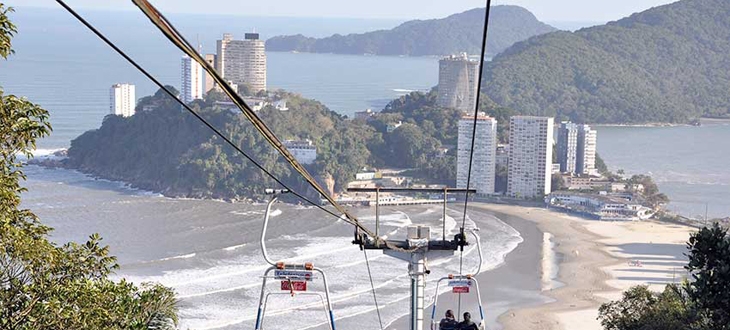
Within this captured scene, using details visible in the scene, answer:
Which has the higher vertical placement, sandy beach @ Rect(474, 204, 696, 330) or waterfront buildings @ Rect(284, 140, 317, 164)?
waterfront buildings @ Rect(284, 140, 317, 164)

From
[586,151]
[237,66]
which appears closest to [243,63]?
[237,66]

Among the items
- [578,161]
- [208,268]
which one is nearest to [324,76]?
[578,161]

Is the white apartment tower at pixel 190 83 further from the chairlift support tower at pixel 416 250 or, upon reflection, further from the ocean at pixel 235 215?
the chairlift support tower at pixel 416 250

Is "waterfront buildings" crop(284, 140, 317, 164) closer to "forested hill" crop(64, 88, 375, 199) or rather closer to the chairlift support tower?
"forested hill" crop(64, 88, 375, 199)

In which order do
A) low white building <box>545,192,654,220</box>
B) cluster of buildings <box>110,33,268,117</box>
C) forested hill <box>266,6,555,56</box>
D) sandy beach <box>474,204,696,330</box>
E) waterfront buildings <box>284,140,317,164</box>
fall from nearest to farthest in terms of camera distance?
sandy beach <box>474,204,696,330</box> → low white building <box>545,192,654,220</box> → waterfront buildings <box>284,140,317,164</box> → cluster of buildings <box>110,33,268,117</box> → forested hill <box>266,6,555,56</box>

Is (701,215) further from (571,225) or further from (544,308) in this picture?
(544,308)

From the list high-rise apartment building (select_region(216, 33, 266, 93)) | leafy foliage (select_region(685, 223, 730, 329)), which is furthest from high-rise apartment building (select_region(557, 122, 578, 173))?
leafy foliage (select_region(685, 223, 730, 329))
